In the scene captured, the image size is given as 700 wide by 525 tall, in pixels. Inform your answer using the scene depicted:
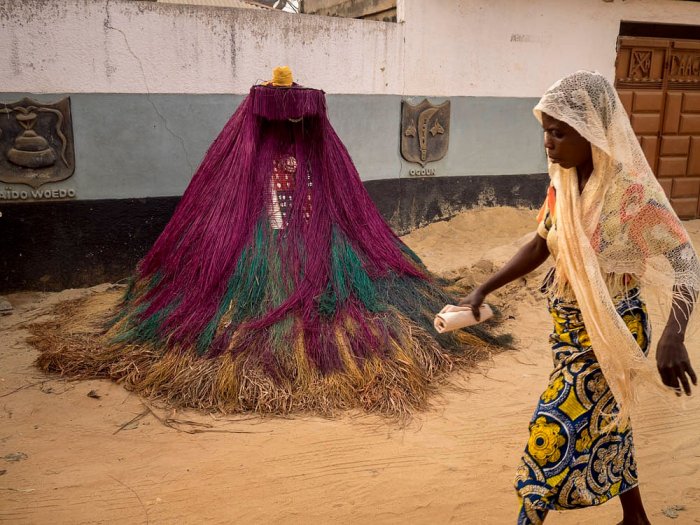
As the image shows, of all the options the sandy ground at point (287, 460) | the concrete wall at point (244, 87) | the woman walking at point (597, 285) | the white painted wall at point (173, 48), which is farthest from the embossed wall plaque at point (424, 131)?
the woman walking at point (597, 285)

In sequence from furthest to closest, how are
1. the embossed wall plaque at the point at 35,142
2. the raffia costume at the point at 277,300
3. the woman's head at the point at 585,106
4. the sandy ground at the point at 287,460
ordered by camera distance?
the embossed wall plaque at the point at 35,142
the raffia costume at the point at 277,300
the sandy ground at the point at 287,460
the woman's head at the point at 585,106

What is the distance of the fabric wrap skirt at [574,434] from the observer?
73.2 inches

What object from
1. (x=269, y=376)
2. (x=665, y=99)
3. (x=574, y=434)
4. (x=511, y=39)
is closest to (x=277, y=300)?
(x=269, y=376)

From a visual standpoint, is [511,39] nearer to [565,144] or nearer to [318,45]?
[318,45]

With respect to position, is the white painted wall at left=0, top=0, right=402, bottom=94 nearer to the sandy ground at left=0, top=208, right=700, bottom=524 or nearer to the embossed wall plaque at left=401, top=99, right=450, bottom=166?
the embossed wall plaque at left=401, top=99, right=450, bottom=166

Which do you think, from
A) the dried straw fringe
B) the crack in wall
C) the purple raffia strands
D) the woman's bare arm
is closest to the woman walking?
the woman's bare arm

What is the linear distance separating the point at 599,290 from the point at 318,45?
190 inches

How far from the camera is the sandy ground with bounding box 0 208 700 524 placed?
94.8 inches

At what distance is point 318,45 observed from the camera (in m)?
6.06

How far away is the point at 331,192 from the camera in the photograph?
3955mm

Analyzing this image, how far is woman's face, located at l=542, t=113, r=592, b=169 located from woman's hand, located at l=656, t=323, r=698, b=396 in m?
0.53

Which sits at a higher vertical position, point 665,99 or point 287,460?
point 665,99

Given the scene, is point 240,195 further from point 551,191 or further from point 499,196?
point 499,196

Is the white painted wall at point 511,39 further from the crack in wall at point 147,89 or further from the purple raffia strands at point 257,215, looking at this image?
the purple raffia strands at point 257,215
